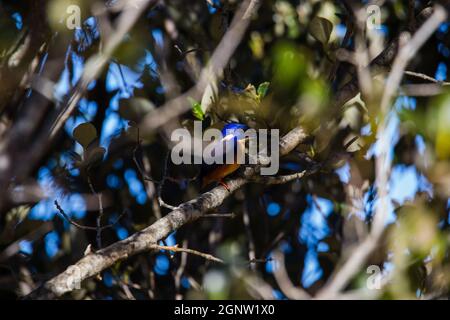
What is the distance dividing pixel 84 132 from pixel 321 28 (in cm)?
169

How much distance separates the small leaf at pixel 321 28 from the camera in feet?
13.8

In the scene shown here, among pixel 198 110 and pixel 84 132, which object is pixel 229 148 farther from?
pixel 84 132

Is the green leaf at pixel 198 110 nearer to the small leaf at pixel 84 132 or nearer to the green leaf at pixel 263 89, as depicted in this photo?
the green leaf at pixel 263 89

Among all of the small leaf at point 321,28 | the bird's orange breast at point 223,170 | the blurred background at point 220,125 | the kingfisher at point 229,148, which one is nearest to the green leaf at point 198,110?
the blurred background at point 220,125

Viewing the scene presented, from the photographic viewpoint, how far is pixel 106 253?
2715 mm

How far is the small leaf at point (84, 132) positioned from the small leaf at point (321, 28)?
1601mm

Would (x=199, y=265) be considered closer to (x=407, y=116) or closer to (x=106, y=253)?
(x=407, y=116)

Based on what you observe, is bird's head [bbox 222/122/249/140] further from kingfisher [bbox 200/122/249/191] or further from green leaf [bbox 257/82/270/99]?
green leaf [bbox 257/82/270/99]

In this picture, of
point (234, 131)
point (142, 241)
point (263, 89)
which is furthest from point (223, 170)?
point (142, 241)

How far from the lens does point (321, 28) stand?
4.22 meters
